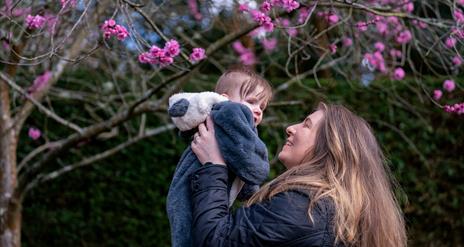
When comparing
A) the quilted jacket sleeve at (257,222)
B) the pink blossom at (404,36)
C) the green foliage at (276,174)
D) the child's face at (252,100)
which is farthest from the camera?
the green foliage at (276,174)

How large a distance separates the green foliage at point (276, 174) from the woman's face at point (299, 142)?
2.80 metres

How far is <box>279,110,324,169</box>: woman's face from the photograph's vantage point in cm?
196

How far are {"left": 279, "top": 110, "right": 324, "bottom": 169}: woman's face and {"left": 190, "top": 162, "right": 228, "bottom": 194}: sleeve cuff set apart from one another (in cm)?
19

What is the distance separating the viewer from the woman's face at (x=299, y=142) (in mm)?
1965

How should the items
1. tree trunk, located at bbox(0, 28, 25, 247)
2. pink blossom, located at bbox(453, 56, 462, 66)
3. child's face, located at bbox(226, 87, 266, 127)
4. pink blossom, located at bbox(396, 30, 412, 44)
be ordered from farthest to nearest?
pink blossom, located at bbox(396, 30, 412, 44) → tree trunk, located at bbox(0, 28, 25, 247) → pink blossom, located at bbox(453, 56, 462, 66) → child's face, located at bbox(226, 87, 266, 127)

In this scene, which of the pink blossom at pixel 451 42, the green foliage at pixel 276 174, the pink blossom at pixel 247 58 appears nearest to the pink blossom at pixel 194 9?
the pink blossom at pixel 247 58

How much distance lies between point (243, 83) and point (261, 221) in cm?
49

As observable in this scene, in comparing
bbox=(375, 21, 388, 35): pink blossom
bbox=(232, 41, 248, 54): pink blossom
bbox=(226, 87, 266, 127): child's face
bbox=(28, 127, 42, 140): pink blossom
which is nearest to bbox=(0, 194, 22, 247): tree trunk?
bbox=(28, 127, 42, 140): pink blossom

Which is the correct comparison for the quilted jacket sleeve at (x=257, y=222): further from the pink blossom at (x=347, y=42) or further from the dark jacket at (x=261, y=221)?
the pink blossom at (x=347, y=42)

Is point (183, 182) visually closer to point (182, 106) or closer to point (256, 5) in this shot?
point (182, 106)

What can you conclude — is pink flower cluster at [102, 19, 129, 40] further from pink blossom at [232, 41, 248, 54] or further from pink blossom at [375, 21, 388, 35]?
pink blossom at [232, 41, 248, 54]

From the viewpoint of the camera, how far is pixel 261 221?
1.77 metres

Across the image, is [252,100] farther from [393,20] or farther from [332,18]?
[393,20]

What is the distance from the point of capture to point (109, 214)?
5.45m
